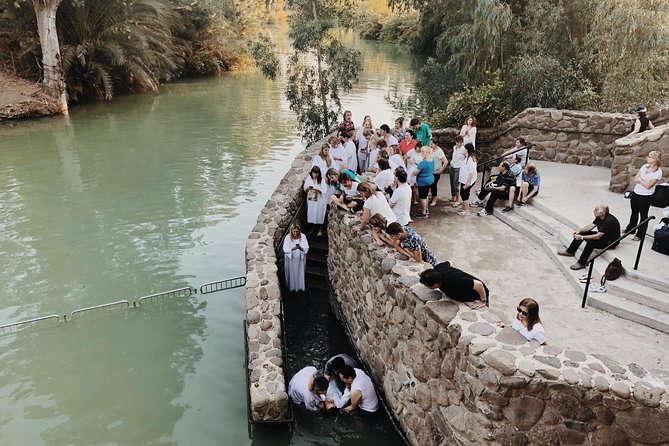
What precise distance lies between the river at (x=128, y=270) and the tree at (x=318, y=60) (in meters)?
2.26

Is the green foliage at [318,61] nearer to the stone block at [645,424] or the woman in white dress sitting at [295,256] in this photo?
the woman in white dress sitting at [295,256]

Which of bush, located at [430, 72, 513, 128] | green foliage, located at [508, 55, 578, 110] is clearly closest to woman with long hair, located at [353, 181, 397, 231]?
bush, located at [430, 72, 513, 128]

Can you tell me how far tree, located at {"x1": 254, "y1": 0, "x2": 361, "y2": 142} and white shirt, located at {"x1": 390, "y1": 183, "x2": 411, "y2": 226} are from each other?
9.95 m

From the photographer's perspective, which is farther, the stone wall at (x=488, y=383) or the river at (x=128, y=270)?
the river at (x=128, y=270)

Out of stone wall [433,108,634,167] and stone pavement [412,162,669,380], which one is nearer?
stone pavement [412,162,669,380]

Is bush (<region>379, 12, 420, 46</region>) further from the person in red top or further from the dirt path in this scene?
the person in red top

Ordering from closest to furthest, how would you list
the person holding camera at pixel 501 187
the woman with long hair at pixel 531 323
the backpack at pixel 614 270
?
1. the woman with long hair at pixel 531 323
2. the backpack at pixel 614 270
3. the person holding camera at pixel 501 187

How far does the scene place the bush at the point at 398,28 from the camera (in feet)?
146

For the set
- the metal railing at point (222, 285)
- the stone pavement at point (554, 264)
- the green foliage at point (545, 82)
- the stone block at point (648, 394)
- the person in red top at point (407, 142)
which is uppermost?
the green foliage at point (545, 82)

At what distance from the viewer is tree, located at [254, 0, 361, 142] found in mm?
17469

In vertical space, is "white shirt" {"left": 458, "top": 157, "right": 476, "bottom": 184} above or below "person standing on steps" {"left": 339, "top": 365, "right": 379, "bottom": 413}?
above

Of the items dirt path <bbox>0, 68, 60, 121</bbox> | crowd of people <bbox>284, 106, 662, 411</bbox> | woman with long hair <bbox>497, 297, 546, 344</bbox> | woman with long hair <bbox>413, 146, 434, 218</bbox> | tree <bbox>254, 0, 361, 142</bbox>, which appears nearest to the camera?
woman with long hair <bbox>497, 297, 546, 344</bbox>

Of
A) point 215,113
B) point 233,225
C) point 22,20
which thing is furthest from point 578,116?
point 22,20

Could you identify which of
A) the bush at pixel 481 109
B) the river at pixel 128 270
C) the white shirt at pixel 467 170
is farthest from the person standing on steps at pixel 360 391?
the bush at pixel 481 109
